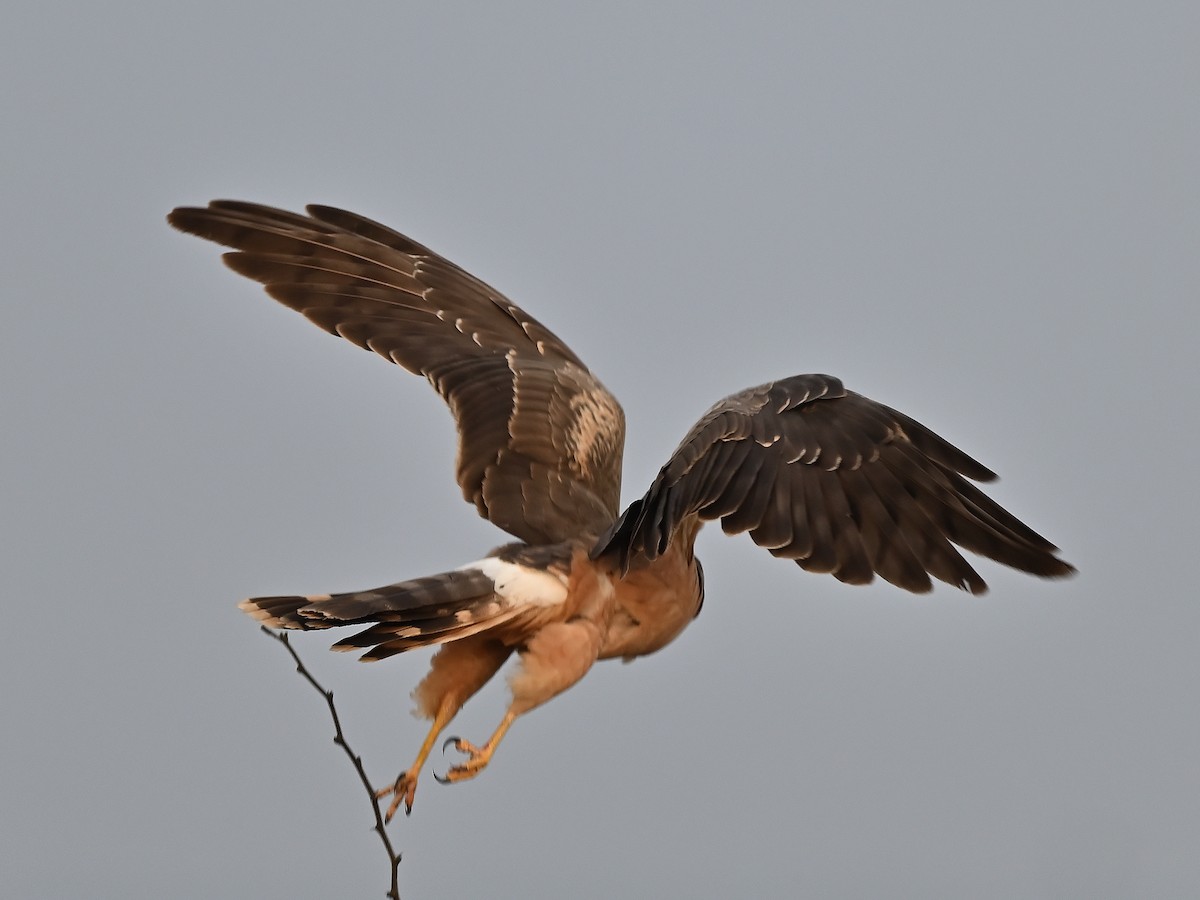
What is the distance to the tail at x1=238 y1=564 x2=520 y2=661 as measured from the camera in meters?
4.34

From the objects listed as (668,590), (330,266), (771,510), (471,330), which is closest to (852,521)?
(771,510)

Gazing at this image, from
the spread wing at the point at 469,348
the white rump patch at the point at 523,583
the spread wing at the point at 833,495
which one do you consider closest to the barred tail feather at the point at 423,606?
the white rump patch at the point at 523,583

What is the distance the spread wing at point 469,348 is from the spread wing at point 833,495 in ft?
2.83

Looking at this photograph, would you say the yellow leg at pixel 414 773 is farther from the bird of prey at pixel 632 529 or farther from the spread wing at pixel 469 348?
the spread wing at pixel 469 348

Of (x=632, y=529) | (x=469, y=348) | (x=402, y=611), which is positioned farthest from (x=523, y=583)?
(x=469, y=348)

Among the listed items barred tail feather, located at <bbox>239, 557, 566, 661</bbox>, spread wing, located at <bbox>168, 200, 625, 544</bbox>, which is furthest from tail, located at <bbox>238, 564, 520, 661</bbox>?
spread wing, located at <bbox>168, 200, 625, 544</bbox>

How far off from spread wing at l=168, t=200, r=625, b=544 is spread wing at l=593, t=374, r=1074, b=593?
2.83 feet

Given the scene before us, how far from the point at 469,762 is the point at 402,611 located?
519 mm

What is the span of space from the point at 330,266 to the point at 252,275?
0.37 m

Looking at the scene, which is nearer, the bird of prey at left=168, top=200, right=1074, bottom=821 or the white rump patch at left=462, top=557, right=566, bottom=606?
the bird of prey at left=168, top=200, right=1074, bottom=821

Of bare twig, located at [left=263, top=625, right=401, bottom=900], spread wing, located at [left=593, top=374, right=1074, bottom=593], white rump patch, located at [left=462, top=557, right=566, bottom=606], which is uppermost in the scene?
spread wing, located at [left=593, top=374, right=1074, bottom=593]

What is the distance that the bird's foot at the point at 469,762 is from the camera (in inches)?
177

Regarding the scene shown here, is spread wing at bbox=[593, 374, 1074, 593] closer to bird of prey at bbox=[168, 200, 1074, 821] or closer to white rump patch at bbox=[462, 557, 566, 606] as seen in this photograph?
bird of prey at bbox=[168, 200, 1074, 821]

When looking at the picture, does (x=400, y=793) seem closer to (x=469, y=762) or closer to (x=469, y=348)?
(x=469, y=762)
